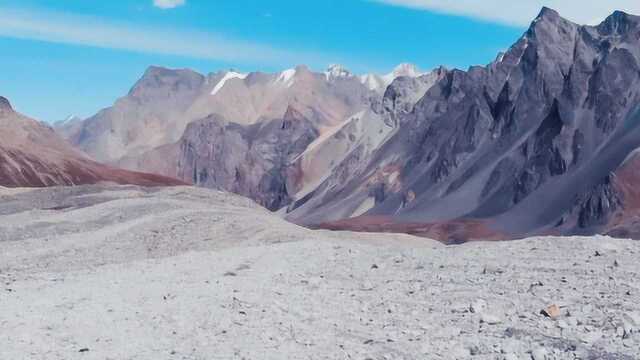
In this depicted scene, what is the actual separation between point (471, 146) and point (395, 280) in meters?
125

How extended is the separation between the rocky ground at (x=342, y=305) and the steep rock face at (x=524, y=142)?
254ft

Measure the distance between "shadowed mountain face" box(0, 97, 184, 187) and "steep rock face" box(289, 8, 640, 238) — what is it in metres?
31.1

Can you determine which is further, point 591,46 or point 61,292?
point 591,46

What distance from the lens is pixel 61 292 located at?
15.9 m

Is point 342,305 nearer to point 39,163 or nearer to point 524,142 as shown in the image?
point 39,163

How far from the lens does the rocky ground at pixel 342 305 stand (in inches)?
457

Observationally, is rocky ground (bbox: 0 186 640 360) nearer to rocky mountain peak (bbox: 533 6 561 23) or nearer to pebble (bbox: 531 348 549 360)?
pebble (bbox: 531 348 549 360)

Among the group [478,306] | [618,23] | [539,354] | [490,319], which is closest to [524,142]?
[618,23]

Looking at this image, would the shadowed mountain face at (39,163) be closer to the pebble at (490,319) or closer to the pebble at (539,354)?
the pebble at (490,319)

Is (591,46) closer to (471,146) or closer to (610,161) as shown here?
(471,146)

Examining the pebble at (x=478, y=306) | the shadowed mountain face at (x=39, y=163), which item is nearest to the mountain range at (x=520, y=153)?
the shadowed mountain face at (x=39, y=163)

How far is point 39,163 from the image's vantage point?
110812mm

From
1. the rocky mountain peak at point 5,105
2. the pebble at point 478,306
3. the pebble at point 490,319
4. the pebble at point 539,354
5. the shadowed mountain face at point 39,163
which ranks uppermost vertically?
the rocky mountain peak at point 5,105

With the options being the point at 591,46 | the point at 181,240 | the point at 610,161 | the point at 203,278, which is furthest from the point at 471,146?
the point at 203,278
